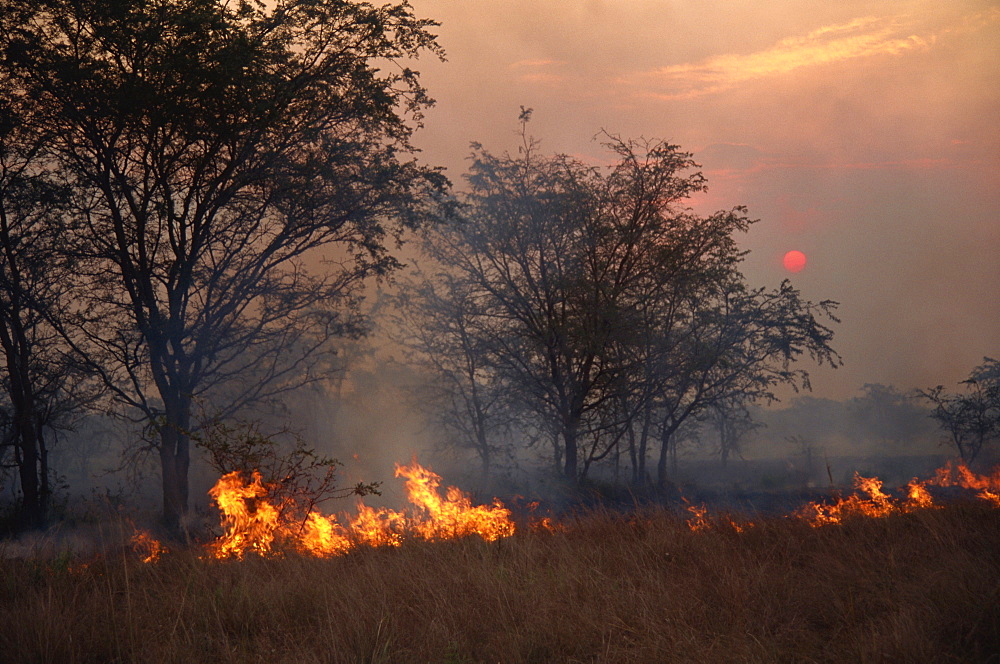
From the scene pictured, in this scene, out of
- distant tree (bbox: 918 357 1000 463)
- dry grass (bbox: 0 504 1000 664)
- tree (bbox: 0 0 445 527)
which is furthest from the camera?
distant tree (bbox: 918 357 1000 463)

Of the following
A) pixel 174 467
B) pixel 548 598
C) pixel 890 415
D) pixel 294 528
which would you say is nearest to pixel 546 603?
pixel 548 598

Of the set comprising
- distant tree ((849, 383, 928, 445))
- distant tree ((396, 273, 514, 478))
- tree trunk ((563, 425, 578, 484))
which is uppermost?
distant tree ((396, 273, 514, 478))

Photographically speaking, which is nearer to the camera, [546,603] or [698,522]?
[546,603]

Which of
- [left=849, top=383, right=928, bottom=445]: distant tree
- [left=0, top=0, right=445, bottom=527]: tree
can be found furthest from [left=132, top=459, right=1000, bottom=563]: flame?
[left=849, top=383, right=928, bottom=445]: distant tree

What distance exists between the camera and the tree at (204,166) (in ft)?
42.9

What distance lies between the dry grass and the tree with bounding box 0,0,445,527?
22.6ft

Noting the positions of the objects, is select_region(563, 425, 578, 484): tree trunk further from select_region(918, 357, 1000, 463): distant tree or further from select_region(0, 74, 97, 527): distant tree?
select_region(918, 357, 1000, 463): distant tree

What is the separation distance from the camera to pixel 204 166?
1445 centimetres

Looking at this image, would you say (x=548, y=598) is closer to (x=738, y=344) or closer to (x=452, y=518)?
(x=452, y=518)

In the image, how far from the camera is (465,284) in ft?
74.8

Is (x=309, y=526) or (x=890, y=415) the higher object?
(x=309, y=526)

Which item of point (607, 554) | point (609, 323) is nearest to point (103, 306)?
point (609, 323)

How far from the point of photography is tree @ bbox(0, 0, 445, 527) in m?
13.1

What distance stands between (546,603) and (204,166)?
12.8 meters
